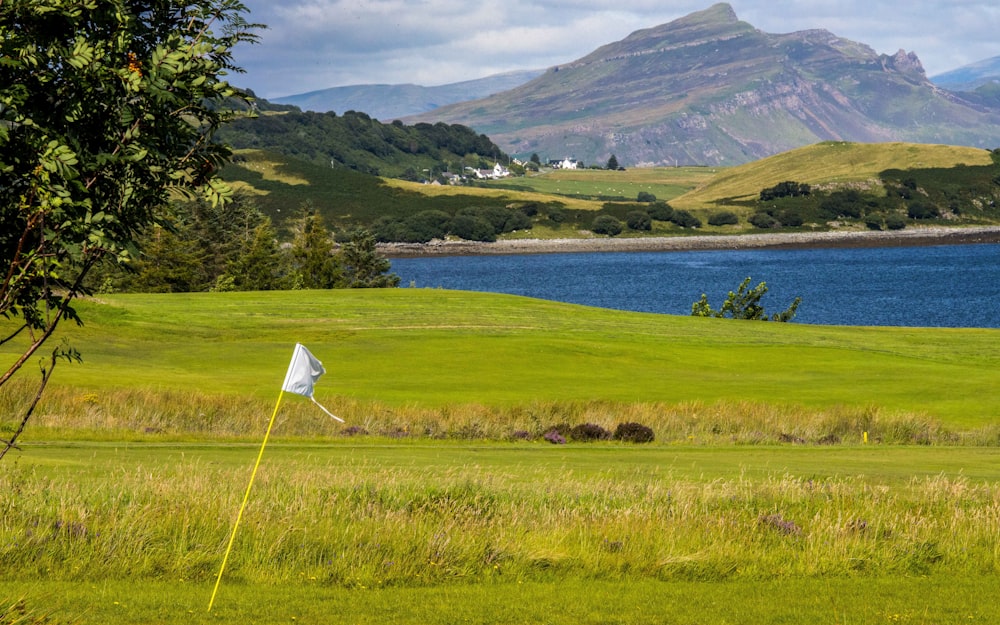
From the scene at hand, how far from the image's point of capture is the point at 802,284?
145 m

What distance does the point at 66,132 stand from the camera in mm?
7691

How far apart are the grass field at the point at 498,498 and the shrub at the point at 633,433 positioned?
352mm

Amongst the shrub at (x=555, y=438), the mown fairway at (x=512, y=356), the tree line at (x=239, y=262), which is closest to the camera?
the shrub at (x=555, y=438)

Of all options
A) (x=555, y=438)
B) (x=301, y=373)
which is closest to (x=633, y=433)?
(x=555, y=438)

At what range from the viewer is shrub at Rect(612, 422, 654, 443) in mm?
25484

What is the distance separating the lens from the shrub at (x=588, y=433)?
25569 millimetres

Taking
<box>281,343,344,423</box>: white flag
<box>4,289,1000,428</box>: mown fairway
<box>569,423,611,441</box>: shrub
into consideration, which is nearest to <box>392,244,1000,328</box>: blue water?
<box>4,289,1000,428</box>: mown fairway

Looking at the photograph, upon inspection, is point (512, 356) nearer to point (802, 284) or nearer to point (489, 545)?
point (489, 545)

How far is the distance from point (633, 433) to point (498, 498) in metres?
10.8

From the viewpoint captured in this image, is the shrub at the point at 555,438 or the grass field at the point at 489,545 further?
the shrub at the point at 555,438

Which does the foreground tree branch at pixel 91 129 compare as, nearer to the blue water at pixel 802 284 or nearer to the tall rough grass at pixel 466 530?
the tall rough grass at pixel 466 530

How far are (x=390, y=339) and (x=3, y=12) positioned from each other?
36181 mm

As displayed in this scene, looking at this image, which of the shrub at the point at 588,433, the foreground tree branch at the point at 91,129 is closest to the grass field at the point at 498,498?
the shrub at the point at 588,433

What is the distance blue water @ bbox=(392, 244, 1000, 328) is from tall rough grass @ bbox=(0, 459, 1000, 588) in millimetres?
87664
